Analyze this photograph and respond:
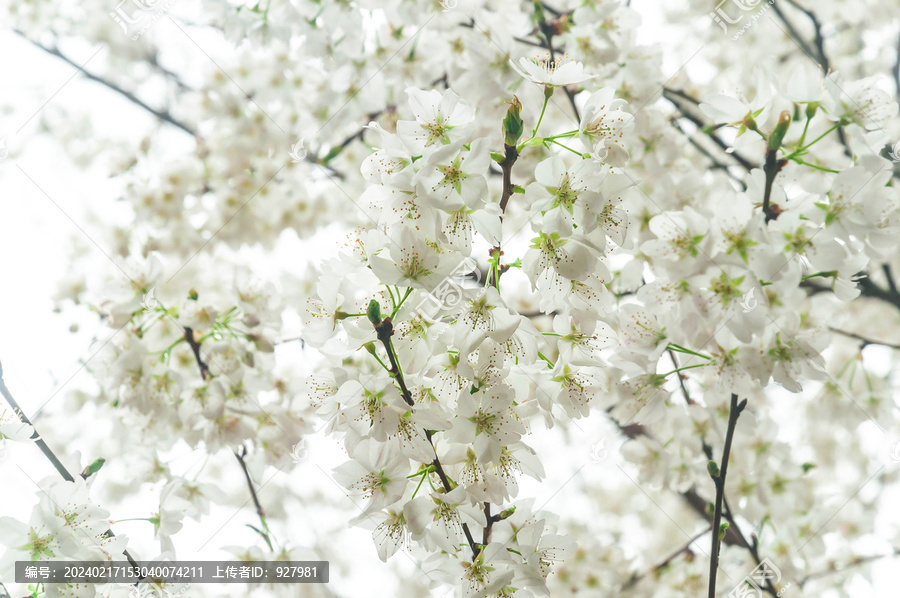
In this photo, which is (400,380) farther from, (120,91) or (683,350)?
(120,91)

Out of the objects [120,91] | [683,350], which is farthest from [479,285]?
[120,91]

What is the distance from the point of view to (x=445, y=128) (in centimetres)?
125

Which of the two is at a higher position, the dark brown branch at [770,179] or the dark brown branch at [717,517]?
the dark brown branch at [770,179]

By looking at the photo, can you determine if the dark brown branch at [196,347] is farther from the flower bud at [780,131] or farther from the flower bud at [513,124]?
the flower bud at [780,131]

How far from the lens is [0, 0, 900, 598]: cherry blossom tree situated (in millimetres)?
1224

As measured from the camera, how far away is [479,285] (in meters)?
2.49

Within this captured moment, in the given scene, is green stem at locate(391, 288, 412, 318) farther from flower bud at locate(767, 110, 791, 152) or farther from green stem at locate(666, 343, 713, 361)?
flower bud at locate(767, 110, 791, 152)

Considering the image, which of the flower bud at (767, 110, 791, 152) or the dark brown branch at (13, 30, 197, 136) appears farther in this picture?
the dark brown branch at (13, 30, 197, 136)

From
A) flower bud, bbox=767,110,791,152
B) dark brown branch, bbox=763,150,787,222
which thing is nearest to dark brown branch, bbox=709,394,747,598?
dark brown branch, bbox=763,150,787,222

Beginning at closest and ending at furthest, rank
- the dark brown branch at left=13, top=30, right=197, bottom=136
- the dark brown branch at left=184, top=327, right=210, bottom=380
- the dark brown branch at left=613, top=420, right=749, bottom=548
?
1. the dark brown branch at left=184, top=327, right=210, bottom=380
2. the dark brown branch at left=613, top=420, right=749, bottom=548
3. the dark brown branch at left=13, top=30, right=197, bottom=136

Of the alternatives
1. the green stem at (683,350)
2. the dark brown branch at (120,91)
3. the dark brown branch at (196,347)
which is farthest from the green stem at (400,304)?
the dark brown branch at (120,91)

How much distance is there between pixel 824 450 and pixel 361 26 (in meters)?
4.23

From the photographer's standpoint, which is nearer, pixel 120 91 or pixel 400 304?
pixel 400 304

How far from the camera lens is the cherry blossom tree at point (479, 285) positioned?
1.22 meters
